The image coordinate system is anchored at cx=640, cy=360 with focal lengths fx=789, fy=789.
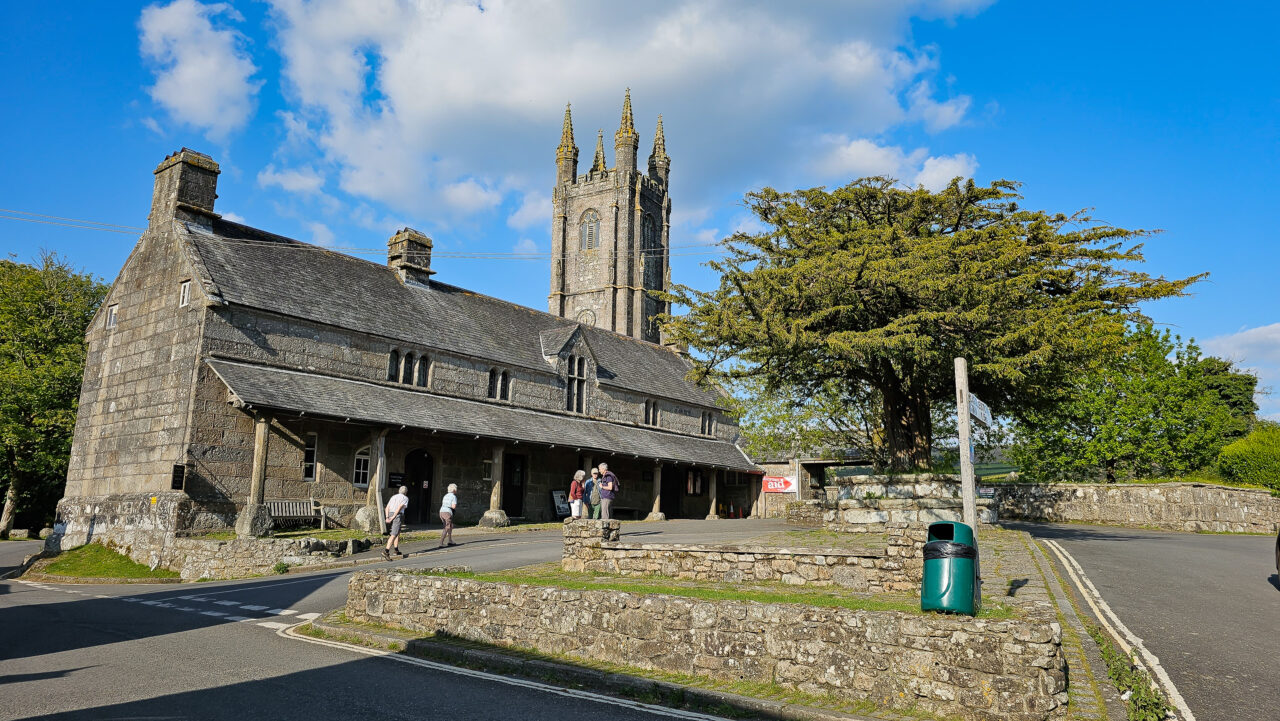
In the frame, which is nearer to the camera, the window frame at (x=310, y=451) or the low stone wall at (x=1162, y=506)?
the window frame at (x=310, y=451)

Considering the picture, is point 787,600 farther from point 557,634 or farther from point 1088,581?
point 1088,581

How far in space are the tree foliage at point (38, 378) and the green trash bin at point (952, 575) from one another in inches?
1473

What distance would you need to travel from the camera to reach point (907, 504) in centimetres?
1778

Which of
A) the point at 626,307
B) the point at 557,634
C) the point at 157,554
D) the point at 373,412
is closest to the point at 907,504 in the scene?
the point at 557,634

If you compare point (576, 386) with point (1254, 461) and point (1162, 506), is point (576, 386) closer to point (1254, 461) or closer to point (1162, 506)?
point (1162, 506)

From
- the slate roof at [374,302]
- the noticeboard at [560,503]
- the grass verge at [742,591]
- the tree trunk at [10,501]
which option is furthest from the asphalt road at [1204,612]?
the tree trunk at [10,501]

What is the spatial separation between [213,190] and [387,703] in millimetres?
24043

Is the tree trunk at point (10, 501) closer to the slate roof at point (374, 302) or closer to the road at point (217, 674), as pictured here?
the slate roof at point (374, 302)

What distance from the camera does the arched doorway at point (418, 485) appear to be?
26875mm

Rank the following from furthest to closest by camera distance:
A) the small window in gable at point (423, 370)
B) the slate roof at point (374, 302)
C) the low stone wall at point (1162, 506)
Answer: the small window in gable at point (423, 370)
the low stone wall at point (1162, 506)
the slate roof at point (374, 302)

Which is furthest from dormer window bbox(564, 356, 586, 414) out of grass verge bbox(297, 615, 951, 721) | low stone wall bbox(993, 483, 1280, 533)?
grass verge bbox(297, 615, 951, 721)

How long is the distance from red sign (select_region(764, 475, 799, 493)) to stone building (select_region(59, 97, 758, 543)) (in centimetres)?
422

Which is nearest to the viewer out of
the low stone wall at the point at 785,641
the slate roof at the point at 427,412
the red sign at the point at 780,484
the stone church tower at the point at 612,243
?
the low stone wall at the point at 785,641

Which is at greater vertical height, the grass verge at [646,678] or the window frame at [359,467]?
the window frame at [359,467]
